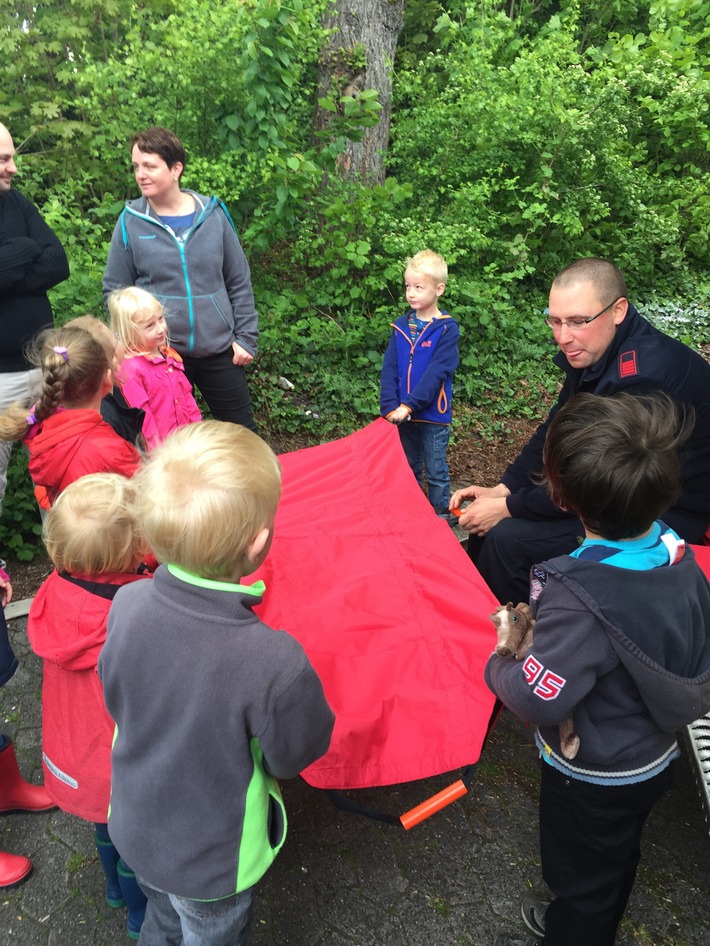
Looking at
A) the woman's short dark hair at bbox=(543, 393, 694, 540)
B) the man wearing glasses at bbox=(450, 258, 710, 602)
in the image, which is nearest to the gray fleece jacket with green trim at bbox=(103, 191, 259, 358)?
the man wearing glasses at bbox=(450, 258, 710, 602)

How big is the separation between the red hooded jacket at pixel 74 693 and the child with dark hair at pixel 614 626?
1.06 m

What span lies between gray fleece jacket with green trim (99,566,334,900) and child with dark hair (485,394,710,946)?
1.77 feet

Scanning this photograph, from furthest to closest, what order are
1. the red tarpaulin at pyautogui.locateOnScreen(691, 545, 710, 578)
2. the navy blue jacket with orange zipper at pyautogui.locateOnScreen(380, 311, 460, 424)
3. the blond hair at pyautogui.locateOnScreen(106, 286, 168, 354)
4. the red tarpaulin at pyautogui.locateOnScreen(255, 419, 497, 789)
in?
1. the navy blue jacket with orange zipper at pyautogui.locateOnScreen(380, 311, 460, 424)
2. the blond hair at pyautogui.locateOnScreen(106, 286, 168, 354)
3. the red tarpaulin at pyautogui.locateOnScreen(691, 545, 710, 578)
4. the red tarpaulin at pyautogui.locateOnScreen(255, 419, 497, 789)

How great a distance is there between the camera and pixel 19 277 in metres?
2.96

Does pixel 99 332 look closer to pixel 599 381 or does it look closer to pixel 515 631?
pixel 515 631

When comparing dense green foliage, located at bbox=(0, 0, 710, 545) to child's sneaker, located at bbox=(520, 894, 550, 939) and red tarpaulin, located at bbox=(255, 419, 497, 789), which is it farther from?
child's sneaker, located at bbox=(520, 894, 550, 939)

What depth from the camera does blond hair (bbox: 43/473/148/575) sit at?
175 centimetres

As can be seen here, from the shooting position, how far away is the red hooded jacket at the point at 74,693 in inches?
71.0

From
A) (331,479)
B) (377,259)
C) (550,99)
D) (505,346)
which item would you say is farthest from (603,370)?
(550,99)

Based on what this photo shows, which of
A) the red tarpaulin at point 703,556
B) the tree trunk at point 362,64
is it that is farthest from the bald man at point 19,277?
the tree trunk at point 362,64

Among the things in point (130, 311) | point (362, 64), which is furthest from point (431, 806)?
point (362, 64)

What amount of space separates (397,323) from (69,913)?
3332 mm

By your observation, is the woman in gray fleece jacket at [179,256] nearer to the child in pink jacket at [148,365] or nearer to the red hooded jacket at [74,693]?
the child in pink jacket at [148,365]

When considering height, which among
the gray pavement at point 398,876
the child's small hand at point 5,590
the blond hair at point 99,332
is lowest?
the gray pavement at point 398,876
